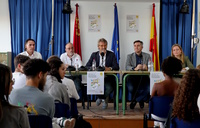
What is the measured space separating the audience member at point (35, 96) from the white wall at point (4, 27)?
165 inches

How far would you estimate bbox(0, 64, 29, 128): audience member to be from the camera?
4.01ft

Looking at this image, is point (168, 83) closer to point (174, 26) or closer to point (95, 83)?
point (95, 83)

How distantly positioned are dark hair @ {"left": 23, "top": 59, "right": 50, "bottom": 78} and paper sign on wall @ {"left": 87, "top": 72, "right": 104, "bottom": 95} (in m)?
2.00

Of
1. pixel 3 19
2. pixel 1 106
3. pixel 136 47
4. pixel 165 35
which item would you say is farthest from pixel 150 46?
pixel 1 106

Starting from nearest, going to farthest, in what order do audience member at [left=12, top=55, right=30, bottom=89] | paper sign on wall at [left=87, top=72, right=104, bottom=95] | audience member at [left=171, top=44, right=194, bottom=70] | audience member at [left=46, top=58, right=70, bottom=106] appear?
audience member at [left=46, top=58, right=70, bottom=106], audience member at [left=12, top=55, right=30, bottom=89], paper sign on wall at [left=87, top=72, right=104, bottom=95], audience member at [left=171, top=44, right=194, bottom=70]

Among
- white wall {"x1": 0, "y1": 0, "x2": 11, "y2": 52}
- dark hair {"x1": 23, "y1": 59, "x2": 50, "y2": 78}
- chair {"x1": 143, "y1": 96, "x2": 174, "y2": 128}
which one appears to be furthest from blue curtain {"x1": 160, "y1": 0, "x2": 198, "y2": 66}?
dark hair {"x1": 23, "y1": 59, "x2": 50, "y2": 78}

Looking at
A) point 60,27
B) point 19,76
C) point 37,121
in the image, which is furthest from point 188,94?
point 60,27

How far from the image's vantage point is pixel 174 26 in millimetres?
5570

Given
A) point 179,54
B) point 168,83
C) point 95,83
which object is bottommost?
point 95,83

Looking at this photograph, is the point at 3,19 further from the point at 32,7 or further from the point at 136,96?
the point at 136,96

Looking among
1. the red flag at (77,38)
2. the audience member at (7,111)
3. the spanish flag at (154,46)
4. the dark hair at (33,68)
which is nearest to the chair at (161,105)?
→ the dark hair at (33,68)

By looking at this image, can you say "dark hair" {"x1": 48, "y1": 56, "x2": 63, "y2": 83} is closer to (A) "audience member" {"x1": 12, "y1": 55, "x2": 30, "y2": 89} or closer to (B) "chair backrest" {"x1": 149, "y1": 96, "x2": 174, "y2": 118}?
(A) "audience member" {"x1": 12, "y1": 55, "x2": 30, "y2": 89}

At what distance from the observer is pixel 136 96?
14.5 ft

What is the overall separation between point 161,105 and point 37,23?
3.96 meters
